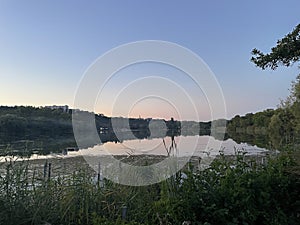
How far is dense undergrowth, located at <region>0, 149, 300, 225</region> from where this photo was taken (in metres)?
2.21

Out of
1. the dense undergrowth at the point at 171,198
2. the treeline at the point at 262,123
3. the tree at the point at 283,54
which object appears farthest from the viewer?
the treeline at the point at 262,123

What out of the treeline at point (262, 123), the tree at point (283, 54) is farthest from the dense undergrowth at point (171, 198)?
the treeline at point (262, 123)

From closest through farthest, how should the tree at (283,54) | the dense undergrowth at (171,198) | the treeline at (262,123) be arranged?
the dense undergrowth at (171,198)
the tree at (283,54)
the treeline at (262,123)

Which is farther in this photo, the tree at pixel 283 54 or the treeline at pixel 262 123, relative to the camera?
the treeline at pixel 262 123

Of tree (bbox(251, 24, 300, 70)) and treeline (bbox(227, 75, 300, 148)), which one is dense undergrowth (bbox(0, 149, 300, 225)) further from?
treeline (bbox(227, 75, 300, 148))

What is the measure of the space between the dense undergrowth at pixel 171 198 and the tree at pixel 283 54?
4.99 ft

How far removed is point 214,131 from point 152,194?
3.72 feet

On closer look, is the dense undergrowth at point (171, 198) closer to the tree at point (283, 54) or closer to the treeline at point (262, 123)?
the tree at point (283, 54)

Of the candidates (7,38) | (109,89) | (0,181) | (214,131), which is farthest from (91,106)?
(7,38)

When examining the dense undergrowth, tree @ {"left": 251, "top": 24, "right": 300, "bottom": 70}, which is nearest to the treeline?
tree @ {"left": 251, "top": 24, "right": 300, "bottom": 70}

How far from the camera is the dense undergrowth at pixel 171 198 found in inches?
86.8

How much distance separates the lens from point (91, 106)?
3.22 m

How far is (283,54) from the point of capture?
12.6ft

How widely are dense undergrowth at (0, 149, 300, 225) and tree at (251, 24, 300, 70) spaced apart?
1521 mm
